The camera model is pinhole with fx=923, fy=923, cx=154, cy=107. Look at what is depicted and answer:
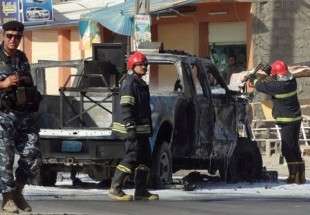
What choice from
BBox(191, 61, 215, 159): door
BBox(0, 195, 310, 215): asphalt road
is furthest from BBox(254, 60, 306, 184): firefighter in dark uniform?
BBox(0, 195, 310, 215): asphalt road

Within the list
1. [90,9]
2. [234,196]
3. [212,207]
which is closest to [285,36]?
[90,9]

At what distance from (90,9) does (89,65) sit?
15835 millimetres

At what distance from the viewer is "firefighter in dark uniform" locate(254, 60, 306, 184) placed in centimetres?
1367

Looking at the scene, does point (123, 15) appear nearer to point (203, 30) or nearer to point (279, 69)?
point (203, 30)

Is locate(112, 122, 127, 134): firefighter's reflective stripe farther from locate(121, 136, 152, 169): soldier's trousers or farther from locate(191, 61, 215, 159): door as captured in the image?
locate(191, 61, 215, 159): door

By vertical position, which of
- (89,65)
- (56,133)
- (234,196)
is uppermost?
(89,65)

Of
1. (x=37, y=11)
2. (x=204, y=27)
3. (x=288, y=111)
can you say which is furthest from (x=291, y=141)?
(x=37, y=11)

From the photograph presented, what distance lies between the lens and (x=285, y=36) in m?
21.6

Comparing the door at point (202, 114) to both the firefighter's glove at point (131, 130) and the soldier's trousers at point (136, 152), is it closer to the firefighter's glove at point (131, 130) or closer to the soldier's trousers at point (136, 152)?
the soldier's trousers at point (136, 152)

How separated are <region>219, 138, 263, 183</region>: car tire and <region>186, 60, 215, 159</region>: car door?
30.6 inches

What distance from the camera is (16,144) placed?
848cm

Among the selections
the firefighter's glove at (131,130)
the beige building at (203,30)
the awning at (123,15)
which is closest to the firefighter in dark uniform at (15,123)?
the firefighter's glove at (131,130)

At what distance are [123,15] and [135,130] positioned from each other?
38.6ft

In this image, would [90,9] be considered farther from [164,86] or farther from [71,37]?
[164,86]
